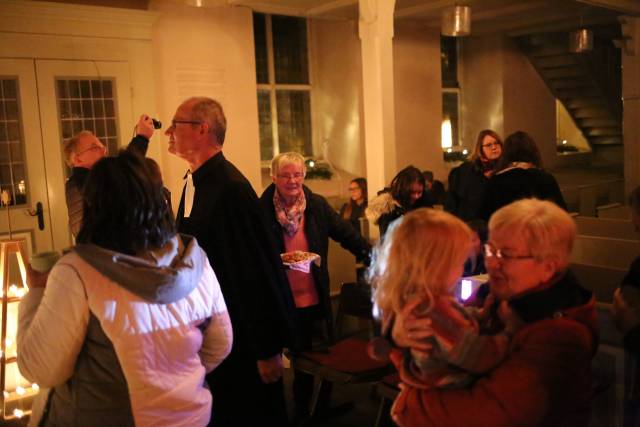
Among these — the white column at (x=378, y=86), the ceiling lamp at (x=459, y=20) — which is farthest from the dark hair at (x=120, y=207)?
the ceiling lamp at (x=459, y=20)

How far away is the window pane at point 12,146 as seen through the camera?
18.7 feet

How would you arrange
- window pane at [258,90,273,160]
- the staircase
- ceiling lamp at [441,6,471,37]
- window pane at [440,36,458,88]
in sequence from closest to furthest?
ceiling lamp at [441,6,471,37] → window pane at [258,90,273,160] → window pane at [440,36,458,88] → the staircase

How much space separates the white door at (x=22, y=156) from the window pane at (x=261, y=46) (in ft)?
11.4

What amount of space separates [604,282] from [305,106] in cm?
563

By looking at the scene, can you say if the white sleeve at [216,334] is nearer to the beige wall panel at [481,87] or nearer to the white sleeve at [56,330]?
the white sleeve at [56,330]

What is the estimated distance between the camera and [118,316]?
1.57 meters

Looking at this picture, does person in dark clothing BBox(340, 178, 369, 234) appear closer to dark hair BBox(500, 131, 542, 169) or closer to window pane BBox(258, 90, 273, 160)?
window pane BBox(258, 90, 273, 160)

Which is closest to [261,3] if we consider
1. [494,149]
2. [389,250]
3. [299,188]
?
[494,149]

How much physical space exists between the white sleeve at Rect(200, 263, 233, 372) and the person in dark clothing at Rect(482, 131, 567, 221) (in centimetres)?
240

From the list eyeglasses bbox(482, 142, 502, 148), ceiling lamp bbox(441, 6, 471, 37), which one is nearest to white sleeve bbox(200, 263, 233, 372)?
eyeglasses bbox(482, 142, 502, 148)

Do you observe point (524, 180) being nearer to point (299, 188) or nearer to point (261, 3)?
point (299, 188)

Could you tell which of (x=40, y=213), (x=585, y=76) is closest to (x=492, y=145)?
(x=40, y=213)

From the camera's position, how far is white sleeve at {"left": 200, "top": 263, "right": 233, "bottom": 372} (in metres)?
1.88

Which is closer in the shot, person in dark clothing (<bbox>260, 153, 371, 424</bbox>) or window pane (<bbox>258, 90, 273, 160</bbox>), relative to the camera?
person in dark clothing (<bbox>260, 153, 371, 424</bbox>)
